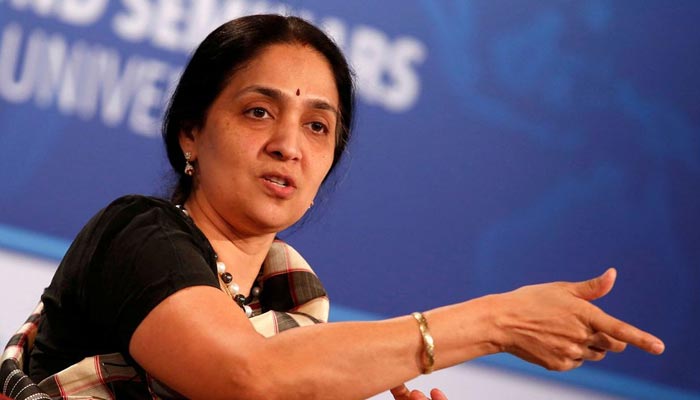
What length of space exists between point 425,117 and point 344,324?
1978 millimetres

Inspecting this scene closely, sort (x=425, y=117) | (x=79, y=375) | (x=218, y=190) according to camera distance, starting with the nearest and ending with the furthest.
Answer: (x=79, y=375) → (x=218, y=190) → (x=425, y=117)

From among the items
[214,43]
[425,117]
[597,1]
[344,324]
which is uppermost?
[597,1]

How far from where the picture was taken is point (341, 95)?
175cm

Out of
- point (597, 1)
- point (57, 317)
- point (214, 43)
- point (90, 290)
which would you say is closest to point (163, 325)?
point (90, 290)

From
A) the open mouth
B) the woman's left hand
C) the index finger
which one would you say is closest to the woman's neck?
the open mouth

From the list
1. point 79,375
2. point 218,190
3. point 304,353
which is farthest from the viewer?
point 218,190

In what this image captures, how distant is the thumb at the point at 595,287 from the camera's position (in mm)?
1261

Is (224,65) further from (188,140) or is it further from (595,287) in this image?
(595,287)

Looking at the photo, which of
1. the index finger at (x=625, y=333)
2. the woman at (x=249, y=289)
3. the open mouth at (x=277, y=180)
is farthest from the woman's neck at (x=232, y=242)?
the index finger at (x=625, y=333)

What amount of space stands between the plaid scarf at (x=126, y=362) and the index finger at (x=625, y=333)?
0.47 m

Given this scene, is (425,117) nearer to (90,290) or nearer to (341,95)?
(341,95)

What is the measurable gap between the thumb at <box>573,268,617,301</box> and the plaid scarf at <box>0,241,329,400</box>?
0.44m

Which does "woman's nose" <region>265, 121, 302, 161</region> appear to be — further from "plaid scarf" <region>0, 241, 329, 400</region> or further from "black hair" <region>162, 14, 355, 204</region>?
"plaid scarf" <region>0, 241, 329, 400</region>

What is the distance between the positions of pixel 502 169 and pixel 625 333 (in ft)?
6.68
